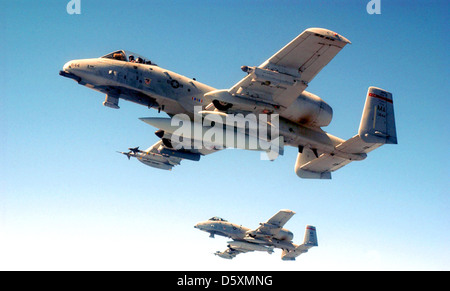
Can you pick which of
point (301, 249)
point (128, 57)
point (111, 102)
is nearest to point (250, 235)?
point (301, 249)

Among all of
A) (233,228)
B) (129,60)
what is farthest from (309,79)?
(233,228)

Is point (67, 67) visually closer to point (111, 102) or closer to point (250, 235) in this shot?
point (111, 102)

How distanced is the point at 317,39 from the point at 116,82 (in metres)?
11.4

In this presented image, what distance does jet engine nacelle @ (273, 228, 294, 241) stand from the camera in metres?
51.1

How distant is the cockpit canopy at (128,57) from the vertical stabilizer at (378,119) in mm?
13929

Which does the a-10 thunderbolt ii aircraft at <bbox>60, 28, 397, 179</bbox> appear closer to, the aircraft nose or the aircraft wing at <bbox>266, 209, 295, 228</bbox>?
the aircraft nose

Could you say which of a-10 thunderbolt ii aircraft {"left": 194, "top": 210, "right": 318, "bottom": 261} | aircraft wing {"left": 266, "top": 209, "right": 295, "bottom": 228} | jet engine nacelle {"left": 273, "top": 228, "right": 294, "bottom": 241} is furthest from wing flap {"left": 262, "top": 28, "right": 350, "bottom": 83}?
jet engine nacelle {"left": 273, "top": 228, "right": 294, "bottom": 241}

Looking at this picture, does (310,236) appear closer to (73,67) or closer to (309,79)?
(309,79)

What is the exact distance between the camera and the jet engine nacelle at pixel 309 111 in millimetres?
23203

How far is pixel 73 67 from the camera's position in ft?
68.7

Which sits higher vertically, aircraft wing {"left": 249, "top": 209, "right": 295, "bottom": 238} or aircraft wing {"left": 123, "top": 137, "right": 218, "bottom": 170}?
aircraft wing {"left": 123, "top": 137, "right": 218, "bottom": 170}

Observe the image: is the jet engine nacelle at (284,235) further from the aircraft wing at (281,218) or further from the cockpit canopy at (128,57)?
the cockpit canopy at (128,57)

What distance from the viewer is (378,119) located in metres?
23.8

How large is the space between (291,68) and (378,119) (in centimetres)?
780
